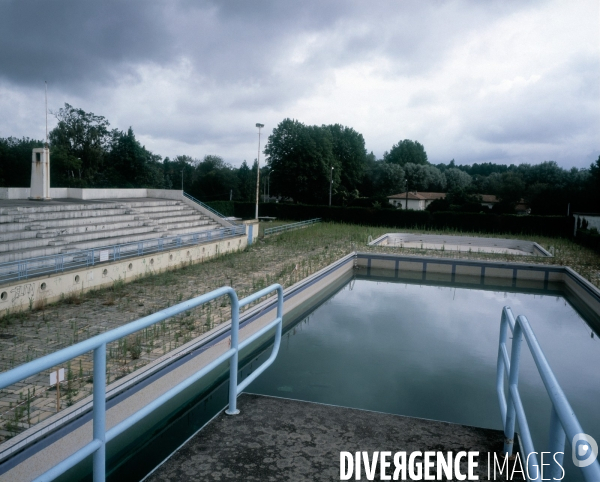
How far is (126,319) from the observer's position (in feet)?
27.1

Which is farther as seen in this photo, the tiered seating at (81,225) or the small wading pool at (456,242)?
the small wading pool at (456,242)

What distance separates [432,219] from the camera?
30859mm

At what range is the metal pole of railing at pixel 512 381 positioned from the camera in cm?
257

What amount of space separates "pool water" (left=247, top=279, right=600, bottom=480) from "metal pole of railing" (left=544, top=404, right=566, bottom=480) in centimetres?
355

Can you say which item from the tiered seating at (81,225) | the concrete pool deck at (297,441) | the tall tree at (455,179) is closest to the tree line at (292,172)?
the tall tree at (455,179)

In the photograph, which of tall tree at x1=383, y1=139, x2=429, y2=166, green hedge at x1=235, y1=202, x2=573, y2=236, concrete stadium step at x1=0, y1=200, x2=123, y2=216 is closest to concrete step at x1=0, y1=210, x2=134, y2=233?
concrete stadium step at x1=0, y1=200, x2=123, y2=216

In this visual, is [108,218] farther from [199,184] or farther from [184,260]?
[199,184]

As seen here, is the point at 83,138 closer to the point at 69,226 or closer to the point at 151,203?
the point at 151,203

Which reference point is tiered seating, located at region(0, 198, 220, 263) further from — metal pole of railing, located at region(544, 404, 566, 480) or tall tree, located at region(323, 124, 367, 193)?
tall tree, located at region(323, 124, 367, 193)

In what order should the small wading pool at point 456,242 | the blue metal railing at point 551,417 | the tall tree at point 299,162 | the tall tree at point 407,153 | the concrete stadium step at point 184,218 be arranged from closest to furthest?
the blue metal railing at point 551,417 → the concrete stadium step at point 184,218 → the small wading pool at point 456,242 → the tall tree at point 299,162 → the tall tree at point 407,153

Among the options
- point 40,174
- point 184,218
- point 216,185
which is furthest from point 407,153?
point 40,174

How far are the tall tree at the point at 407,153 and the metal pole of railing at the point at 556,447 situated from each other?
79185 millimetres

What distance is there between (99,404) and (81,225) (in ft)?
45.4

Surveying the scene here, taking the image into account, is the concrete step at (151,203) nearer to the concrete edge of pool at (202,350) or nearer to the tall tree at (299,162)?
the concrete edge of pool at (202,350)
